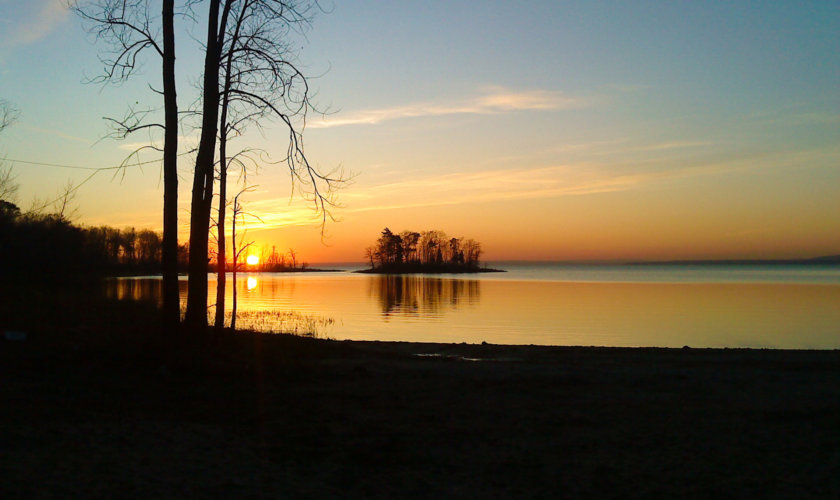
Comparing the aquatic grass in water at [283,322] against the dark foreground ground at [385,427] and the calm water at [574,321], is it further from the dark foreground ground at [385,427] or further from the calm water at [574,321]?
the dark foreground ground at [385,427]

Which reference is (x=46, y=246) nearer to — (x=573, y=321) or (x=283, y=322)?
(x=283, y=322)

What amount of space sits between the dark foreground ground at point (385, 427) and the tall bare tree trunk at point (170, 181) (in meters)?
0.89

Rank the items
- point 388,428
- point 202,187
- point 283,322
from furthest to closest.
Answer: point 283,322 → point 202,187 → point 388,428

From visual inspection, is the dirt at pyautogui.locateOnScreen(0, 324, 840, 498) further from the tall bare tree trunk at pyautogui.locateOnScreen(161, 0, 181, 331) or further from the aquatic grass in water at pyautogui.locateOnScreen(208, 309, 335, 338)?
the aquatic grass in water at pyautogui.locateOnScreen(208, 309, 335, 338)

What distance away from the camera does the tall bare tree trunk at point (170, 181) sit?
480 inches

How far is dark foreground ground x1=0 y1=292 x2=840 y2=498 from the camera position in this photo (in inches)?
229

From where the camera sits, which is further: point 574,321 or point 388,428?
point 574,321

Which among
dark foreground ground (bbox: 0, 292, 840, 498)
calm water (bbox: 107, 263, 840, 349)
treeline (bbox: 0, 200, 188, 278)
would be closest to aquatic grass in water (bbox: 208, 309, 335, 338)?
calm water (bbox: 107, 263, 840, 349)

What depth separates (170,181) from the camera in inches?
490

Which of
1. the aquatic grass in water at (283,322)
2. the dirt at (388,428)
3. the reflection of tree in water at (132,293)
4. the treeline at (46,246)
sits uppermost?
the treeline at (46,246)

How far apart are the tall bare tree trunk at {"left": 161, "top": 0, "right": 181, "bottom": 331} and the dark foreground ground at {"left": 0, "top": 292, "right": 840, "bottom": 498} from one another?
89 centimetres

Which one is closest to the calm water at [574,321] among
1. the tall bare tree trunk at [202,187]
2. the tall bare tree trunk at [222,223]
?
the tall bare tree trunk at [222,223]

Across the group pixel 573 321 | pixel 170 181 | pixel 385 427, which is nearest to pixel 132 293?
pixel 573 321

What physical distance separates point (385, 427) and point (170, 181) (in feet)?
23.7
